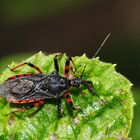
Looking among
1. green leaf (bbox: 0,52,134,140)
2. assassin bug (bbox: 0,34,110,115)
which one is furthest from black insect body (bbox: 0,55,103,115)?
green leaf (bbox: 0,52,134,140)

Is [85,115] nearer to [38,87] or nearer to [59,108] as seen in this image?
[59,108]

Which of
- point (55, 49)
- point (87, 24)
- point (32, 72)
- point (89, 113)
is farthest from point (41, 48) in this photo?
point (89, 113)

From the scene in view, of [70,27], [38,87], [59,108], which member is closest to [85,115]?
Result: [59,108]

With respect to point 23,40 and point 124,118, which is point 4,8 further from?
point 124,118

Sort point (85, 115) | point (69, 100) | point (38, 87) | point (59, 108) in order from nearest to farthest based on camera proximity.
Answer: point (85, 115) → point (59, 108) → point (69, 100) → point (38, 87)

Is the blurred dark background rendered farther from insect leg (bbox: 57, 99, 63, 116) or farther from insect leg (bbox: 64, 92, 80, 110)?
insect leg (bbox: 57, 99, 63, 116)

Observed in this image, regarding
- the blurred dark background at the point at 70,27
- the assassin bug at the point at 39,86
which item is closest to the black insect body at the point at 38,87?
the assassin bug at the point at 39,86

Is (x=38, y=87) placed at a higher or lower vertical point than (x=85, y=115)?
higher
